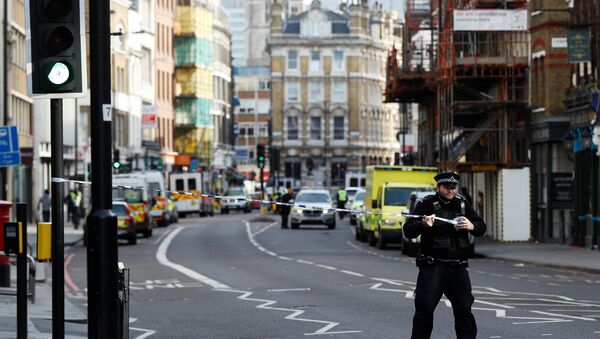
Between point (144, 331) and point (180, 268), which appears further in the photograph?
point (180, 268)

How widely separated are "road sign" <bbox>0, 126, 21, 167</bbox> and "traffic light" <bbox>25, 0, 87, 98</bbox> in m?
18.8

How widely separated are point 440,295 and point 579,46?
30.4 meters

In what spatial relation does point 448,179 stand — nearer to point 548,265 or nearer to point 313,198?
point 548,265

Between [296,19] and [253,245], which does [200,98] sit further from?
[253,245]

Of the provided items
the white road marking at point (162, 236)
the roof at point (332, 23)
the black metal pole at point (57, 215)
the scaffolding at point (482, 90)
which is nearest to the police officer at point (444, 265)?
the black metal pole at point (57, 215)

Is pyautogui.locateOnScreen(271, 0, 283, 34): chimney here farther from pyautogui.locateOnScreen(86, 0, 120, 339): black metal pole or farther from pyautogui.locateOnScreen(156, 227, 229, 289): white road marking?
pyautogui.locateOnScreen(86, 0, 120, 339): black metal pole

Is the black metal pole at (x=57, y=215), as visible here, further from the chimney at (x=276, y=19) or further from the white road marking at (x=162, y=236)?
the chimney at (x=276, y=19)

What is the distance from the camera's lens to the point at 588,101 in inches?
1740

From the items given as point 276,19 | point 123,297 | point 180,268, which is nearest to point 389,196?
point 180,268

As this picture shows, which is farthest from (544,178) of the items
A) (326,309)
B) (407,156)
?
(407,156)

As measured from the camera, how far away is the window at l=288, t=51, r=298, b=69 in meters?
161

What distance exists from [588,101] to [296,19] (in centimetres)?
12021

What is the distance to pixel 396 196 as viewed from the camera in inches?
1820

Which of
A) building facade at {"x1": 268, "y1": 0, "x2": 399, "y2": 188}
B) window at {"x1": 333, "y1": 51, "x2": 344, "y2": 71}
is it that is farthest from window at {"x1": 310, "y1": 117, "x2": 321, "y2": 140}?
window at {"x1": 333, "y1": 51, "x2": 344, "y2": 71}
